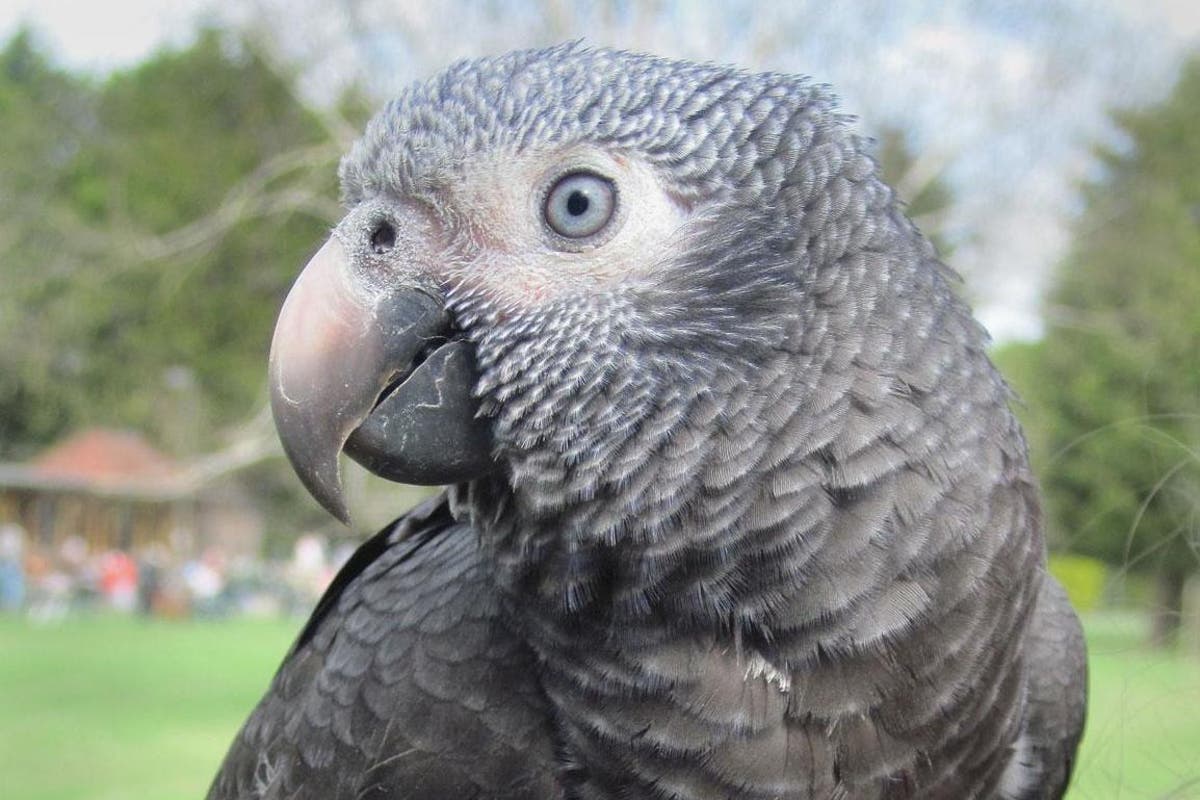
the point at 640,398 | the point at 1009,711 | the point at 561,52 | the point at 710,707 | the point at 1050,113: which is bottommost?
the point at 1009,711

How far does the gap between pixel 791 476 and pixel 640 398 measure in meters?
0.23

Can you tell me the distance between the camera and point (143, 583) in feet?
75.5

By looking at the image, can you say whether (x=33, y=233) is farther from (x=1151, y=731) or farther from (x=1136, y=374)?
(x=1151, y=731)

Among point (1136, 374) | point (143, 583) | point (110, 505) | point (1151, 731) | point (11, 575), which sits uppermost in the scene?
point (110, 505)

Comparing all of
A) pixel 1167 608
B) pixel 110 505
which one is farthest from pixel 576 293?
pixel 110 505

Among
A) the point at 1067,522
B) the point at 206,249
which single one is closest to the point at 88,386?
the point at 206,249

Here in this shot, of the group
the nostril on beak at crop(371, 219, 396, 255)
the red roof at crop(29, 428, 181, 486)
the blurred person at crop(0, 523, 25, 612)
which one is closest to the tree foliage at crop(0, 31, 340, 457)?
the red roof at crop(29, 428, 181, 486)

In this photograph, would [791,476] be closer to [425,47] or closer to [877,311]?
[877,311]

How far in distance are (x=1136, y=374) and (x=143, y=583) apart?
2359cm

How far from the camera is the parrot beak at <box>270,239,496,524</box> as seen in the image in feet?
4.77

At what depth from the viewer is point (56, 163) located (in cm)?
2672

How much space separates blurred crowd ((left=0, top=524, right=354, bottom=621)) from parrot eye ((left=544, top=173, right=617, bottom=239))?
20.3 meters

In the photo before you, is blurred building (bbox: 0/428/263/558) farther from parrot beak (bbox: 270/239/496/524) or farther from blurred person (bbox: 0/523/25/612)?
parrot beak (bbox: 270/239/496/524)

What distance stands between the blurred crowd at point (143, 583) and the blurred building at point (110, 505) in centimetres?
63
